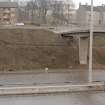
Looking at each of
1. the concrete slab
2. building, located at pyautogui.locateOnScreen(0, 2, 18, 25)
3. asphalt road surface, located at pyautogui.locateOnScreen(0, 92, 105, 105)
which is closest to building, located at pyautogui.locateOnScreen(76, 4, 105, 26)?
building, located at pyautogui.locateOnScreen(0, 2, 18, 25)

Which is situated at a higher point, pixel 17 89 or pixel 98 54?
pixel 17 89

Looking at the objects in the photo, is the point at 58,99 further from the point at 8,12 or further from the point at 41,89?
the point at 8,12

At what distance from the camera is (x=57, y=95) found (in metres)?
21.5

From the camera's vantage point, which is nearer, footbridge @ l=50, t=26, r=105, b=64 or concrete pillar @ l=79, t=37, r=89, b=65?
footbridge @ l=50, t=26, r=105, b=64

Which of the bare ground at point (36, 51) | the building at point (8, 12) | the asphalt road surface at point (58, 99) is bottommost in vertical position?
the bare ground at point (36, 51)

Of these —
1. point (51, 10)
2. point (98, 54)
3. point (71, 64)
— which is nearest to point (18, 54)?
point (71, 64)

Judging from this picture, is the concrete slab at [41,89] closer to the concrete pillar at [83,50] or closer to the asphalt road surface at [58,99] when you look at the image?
the asphalt road surface at [58,99]

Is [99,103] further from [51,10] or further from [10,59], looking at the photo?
[51,10]

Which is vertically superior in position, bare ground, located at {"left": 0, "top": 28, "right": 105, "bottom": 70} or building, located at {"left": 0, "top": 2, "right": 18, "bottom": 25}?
building, located at {"left": 0, "top": 2, "right": 18, "bottom": 25}

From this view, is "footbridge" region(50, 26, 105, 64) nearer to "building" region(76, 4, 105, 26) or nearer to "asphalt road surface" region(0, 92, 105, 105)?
"asphalt road surface" region(0, 92, 105, 105)

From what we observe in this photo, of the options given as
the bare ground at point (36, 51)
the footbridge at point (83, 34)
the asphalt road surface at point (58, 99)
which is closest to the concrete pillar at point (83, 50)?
the footbridge at point (83, 34)

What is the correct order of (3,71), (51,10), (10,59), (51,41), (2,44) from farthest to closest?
(51,10) → (51,41) → (2,44) → (10,59) → (3,71)

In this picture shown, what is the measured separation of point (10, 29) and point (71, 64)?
47.6 ft

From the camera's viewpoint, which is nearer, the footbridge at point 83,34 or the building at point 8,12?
the footbridge at point 83,34
